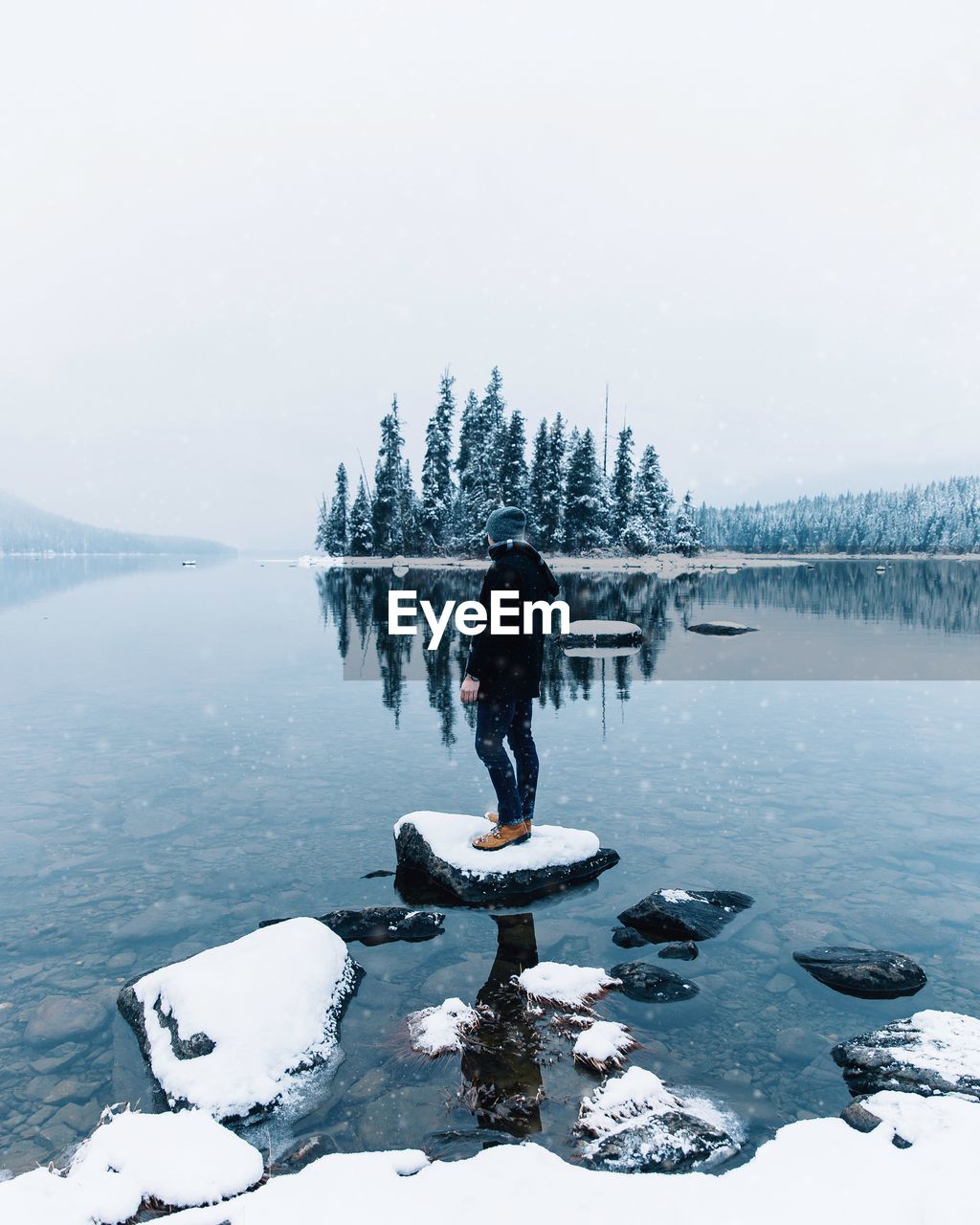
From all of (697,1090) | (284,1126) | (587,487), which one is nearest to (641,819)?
(697,1090)

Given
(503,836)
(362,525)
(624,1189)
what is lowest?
(624,1189)

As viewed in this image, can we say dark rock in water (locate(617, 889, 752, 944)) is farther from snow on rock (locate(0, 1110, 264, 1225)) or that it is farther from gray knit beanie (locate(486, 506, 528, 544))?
snow on rock (locate(0, 1110, 264, 1225))

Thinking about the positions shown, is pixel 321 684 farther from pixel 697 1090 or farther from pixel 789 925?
pixel 697 1090

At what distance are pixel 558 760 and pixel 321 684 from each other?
7701 millimetres

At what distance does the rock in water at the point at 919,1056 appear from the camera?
3793mm

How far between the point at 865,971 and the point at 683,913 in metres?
1.25

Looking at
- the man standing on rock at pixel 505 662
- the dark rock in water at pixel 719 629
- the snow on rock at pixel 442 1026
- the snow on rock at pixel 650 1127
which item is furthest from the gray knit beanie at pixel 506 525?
the dark rock in water at pixel 719 629

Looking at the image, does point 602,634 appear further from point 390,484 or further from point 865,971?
point 390,484

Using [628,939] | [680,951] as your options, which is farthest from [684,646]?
[680,951]

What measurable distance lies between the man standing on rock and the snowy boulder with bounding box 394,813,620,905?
8.5 inches

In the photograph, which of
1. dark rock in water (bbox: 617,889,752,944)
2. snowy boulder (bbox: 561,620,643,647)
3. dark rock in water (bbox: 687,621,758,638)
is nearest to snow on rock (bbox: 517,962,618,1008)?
dark rock in water (bbox: 617,889,752,944)

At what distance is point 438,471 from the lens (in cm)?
8012

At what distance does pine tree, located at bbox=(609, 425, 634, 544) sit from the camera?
7862 centimetres

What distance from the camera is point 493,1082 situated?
159 inches
